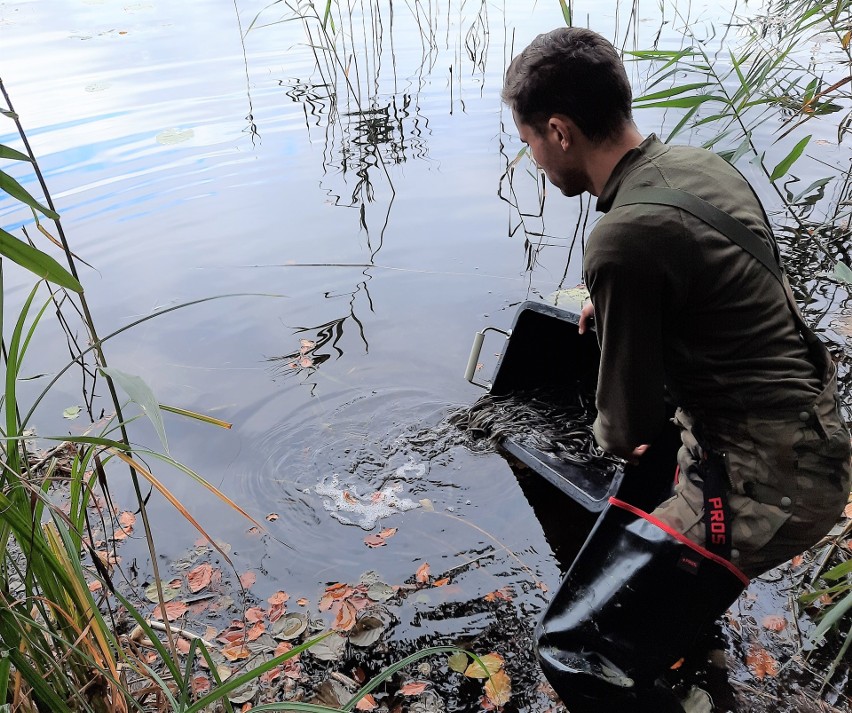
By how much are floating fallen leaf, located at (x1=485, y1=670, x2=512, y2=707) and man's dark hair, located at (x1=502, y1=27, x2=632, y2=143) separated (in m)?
1.69

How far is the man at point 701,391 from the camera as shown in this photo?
1.79 metres

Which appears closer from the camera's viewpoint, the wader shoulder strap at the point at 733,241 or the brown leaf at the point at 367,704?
the wader shoulder strap at the point at 733,241

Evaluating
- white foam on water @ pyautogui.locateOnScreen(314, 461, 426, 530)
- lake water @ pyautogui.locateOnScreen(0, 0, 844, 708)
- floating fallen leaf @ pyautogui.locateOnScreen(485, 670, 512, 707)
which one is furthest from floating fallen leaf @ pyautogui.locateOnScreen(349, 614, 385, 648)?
white foam on water @ pyautogui.locateOnScreen(314, 461, 426, 530)

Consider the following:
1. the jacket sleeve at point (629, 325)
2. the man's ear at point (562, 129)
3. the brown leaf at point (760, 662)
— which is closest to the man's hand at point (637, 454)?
the jacket sleeve at point (629, 325)

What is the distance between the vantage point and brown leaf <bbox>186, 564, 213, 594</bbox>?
2.95 metres

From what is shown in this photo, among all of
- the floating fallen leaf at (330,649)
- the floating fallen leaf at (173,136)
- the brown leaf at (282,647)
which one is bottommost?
the brown leaf at (282,647)

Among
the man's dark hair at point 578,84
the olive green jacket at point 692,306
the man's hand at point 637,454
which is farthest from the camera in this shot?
A: the man's hand at point 637,454

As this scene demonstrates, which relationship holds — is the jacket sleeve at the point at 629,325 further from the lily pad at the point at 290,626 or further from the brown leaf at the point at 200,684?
the brown leaf at the point at 200,684

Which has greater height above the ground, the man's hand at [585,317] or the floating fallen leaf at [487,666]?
the man's hand at [585,317]

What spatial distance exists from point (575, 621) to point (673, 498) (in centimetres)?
42

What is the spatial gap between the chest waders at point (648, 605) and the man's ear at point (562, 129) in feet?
0.98

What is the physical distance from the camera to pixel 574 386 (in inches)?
143

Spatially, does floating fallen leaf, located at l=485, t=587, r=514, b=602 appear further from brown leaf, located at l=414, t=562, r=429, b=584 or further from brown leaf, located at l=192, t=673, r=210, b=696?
brown leaf, located at l=192, t=673, r=210, b=696

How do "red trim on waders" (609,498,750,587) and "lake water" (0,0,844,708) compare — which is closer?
"red trim on waders" (609,498,750,587)
